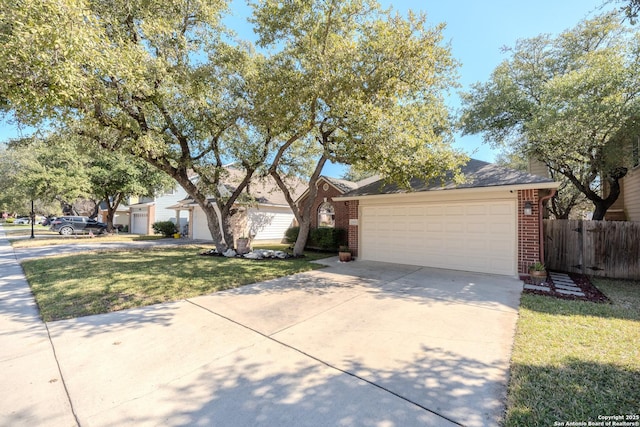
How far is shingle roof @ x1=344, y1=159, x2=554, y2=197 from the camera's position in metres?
7.57

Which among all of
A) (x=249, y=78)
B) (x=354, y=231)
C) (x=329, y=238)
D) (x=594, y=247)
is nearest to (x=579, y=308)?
(x=594, y=247)

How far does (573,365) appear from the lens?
3057 millimetres

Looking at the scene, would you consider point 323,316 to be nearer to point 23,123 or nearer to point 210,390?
point 210,390

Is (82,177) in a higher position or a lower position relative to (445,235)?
higher

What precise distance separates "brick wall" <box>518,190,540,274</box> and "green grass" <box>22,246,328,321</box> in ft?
19.0

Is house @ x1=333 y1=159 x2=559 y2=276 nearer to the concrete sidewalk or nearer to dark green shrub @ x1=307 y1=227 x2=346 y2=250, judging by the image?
dark green shrub @ x1=307 y1=227 x2=346 y2=250

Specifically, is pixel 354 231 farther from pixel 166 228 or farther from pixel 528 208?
pixel 166 228

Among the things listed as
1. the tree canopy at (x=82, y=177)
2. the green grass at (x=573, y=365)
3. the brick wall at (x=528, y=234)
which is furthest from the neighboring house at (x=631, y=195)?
the tree canopy at (x=82, y=177)

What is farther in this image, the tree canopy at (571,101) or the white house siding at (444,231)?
the white house siding at (444,231)

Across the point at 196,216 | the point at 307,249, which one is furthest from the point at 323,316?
the point at 196,216

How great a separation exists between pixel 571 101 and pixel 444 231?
4818 millimetres

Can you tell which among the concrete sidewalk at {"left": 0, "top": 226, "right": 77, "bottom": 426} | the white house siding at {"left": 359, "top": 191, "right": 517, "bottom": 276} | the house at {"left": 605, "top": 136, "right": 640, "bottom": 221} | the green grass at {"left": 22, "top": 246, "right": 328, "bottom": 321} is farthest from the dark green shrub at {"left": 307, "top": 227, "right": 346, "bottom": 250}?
the house at {"left": 605, "top": 136, "right": 640, "bottom": 221}

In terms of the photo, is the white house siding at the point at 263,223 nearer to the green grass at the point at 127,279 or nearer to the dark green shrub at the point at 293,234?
the dark green shrub at the point at 293,234

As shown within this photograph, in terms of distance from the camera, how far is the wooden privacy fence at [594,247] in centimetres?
758
